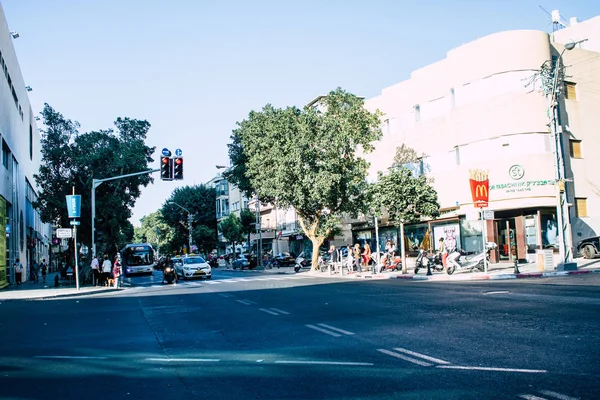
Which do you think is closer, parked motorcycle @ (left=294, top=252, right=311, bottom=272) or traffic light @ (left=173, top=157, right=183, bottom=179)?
traffic light @ (left=173, top=157, right=183, bottom=179)

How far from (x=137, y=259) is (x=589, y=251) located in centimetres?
3862

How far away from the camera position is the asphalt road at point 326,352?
5758 millimetres

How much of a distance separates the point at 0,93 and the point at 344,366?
1324 inches

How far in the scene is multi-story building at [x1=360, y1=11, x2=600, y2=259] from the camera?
30.2 metres

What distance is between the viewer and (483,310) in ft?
37.3

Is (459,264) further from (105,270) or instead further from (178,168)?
(105,270)

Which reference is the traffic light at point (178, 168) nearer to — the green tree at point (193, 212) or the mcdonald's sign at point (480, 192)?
the mcdonald's sign at point (480, 192)

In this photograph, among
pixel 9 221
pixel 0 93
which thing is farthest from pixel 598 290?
pixel 9 221

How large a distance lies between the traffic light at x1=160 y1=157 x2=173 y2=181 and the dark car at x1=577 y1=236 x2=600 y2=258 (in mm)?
21591

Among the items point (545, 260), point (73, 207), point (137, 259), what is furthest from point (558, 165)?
point (137, 259)

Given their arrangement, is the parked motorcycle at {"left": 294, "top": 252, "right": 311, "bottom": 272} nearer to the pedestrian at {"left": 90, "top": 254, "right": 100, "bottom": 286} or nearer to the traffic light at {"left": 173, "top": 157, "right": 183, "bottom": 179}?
the pedestrian at {"left": 90, "top": 254, "right": 100, "bottom": 286}

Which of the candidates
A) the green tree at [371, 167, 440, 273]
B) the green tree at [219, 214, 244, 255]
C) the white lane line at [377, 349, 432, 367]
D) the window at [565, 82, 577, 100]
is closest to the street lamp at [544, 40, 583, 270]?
the green tree at [371, 167, 440, 273]

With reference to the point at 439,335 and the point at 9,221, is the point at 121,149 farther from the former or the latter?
the point at 439,335

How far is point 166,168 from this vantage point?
22812mm
